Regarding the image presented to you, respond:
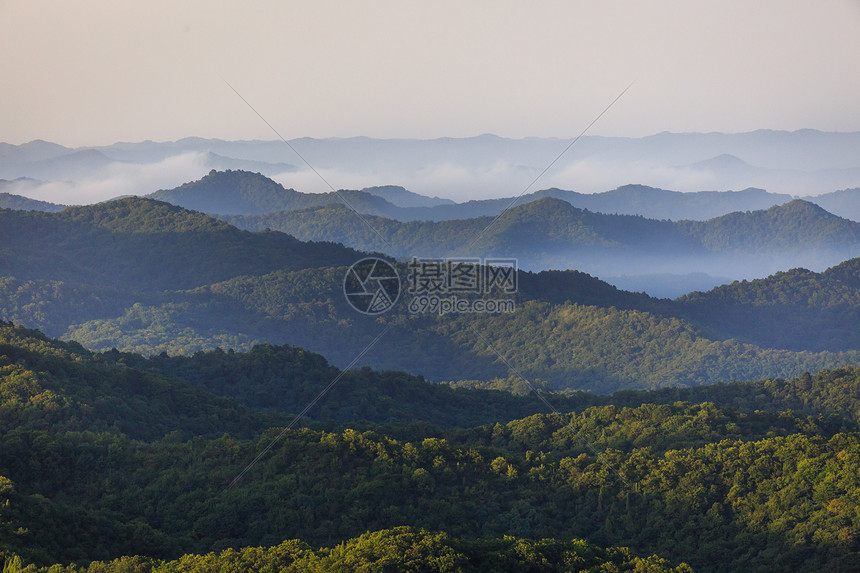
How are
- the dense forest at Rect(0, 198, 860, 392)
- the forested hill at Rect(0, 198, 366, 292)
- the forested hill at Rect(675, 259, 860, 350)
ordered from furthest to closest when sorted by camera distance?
the forested hill at Rect(0, 198, 366, 292)
the forested hill at Rect(675, 259, 860, 350)
the dense forest at Rect(0, 198, 860, 392)

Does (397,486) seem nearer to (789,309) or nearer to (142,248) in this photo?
(142,248)

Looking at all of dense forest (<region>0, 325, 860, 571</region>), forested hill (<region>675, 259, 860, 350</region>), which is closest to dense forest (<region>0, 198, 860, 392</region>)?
forested hill (<region>675, 259, 860, 350</region>)

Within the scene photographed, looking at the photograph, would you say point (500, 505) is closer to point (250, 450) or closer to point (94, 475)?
point (250, 450)

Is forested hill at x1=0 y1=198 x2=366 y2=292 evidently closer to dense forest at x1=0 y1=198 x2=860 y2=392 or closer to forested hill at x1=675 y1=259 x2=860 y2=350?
dense forest at x1=0 y1=198 x2=860 y2=392

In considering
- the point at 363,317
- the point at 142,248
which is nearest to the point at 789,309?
the point at 363,317

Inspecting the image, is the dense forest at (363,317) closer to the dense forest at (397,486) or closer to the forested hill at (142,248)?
the forested hill at (142,248)

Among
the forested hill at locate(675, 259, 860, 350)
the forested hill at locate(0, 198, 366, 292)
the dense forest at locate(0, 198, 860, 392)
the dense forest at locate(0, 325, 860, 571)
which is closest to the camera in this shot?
the dense forest at locate(0, 325, 860, 571)
